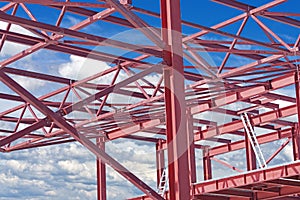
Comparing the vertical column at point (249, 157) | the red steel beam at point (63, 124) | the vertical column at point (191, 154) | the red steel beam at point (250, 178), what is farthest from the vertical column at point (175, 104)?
the vertical column at point (249, 157)

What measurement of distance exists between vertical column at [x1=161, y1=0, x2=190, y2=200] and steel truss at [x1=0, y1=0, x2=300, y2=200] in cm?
2

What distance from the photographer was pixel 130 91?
30.9 meters

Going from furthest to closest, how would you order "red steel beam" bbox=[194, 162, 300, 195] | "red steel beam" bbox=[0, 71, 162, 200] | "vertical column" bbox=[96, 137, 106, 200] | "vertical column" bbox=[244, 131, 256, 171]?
1. "vertical column" bbox=[96, 137, 106, 200]
2. "vertical column" bbox=[244, 131, 256, 171]
3. "red steel beam" bbox=[194, 162, 300, 195]
4. "red steel beam" bbox=[0, 71, 162, 200]

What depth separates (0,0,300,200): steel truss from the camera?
16234mm

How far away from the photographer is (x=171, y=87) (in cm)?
1634

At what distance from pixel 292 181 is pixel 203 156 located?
13641mm

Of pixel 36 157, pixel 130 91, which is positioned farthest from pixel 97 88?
pixel 36 157

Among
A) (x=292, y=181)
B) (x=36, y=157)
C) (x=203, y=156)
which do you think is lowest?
(x=292, y=181)

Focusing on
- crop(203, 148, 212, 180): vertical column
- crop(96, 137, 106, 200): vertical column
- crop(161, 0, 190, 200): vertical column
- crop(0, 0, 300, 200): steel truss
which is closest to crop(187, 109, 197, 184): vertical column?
crop(0, 0, 300, 200): steel truss

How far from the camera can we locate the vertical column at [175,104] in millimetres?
15836

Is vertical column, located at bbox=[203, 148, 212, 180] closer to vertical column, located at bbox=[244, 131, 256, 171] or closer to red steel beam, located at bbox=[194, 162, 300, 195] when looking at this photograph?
vertical column, located at bbox=[244, 131, 256, 171]

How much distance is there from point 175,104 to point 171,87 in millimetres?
478

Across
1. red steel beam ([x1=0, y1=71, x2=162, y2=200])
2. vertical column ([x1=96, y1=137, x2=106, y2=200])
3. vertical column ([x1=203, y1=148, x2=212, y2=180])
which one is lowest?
red steel beam ([x1=0, y1=71, x2=162, y2=200])

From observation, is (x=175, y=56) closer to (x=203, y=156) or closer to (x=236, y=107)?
(x=236, y=107)
